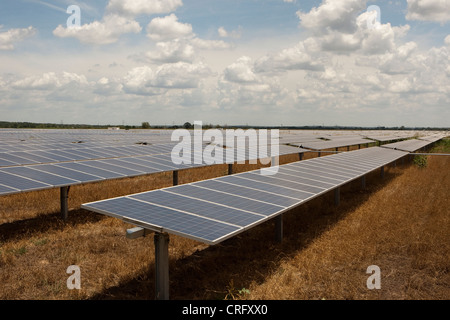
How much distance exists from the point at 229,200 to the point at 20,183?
7.75 metres

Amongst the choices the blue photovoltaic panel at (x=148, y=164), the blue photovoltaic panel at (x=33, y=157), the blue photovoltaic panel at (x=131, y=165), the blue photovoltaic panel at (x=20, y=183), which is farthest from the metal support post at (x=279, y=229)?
the blue photovoltaic panel at (x=33, y=157)

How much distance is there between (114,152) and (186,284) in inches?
611

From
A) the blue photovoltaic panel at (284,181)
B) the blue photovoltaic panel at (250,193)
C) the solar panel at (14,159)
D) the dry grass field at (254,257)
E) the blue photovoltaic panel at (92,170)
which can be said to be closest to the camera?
the dry grass field at (254,257)

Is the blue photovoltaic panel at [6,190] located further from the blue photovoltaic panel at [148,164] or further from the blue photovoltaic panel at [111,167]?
the blue photovoltaic panel at [148,164]

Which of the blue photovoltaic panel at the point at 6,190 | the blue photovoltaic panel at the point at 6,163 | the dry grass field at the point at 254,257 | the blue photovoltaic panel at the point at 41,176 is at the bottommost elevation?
the dry grass field at the point at 254,257

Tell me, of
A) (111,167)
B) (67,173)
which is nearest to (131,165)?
(111,167)

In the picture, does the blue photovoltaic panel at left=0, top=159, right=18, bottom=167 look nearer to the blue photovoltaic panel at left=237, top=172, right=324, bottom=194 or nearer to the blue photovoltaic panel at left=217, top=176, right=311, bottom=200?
the blue photovoltaic panel at left=217, top=176, right=311, bottom=200

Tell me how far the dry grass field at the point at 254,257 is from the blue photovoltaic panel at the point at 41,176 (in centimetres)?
183

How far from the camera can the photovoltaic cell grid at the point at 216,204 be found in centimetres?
702

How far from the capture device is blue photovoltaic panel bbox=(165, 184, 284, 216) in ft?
28.6

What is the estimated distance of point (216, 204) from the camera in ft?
29.0
